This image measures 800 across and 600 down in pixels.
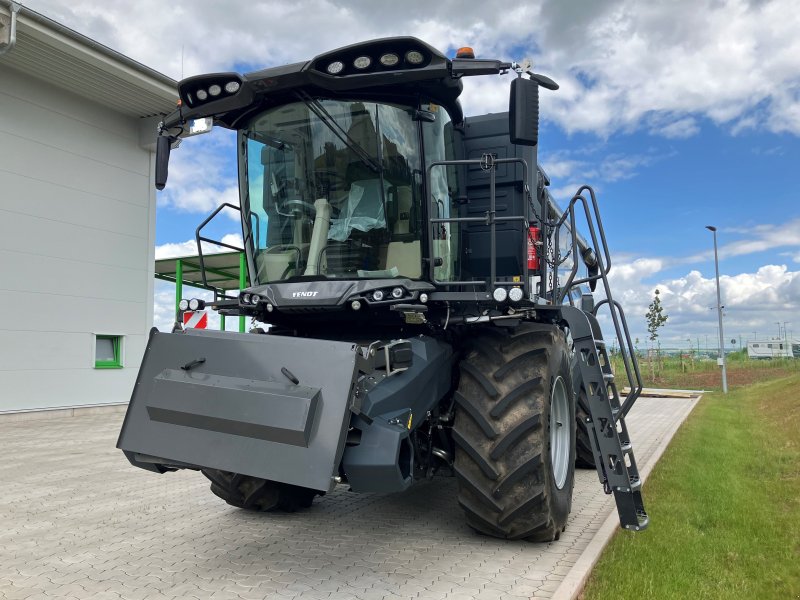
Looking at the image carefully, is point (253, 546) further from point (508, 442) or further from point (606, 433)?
point (606, 433)

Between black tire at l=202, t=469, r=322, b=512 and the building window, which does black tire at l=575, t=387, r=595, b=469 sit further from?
the building window

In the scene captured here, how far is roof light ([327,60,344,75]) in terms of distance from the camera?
4168mm

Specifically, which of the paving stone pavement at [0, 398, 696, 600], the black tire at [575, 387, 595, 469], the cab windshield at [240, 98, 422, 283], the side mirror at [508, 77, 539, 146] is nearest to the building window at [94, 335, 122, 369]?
the paving stone pavement at [0, 398, 696, 600]

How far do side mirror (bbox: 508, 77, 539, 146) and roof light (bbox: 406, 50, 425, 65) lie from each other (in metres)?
0.59

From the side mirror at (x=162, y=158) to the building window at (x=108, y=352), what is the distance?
389 inches

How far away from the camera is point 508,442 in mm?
4246

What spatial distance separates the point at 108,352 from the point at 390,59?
1221 centimetres

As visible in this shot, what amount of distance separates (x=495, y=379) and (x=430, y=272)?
864 millimetres

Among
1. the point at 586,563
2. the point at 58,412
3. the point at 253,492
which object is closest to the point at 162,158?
the point at 253,492

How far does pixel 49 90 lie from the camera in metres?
13.0

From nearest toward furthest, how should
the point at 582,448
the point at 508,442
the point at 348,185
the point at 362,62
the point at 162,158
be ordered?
the point at 362,62 < the point at 508,442 < the point at 348,185 < the point at 162,158 < the point at 582,448

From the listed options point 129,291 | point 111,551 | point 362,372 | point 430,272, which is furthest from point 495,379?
point 129,291

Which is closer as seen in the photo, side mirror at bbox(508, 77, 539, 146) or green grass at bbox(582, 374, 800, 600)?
green grass at bbox(582, 374, 800, 600)

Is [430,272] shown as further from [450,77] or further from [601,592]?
[601,592]
